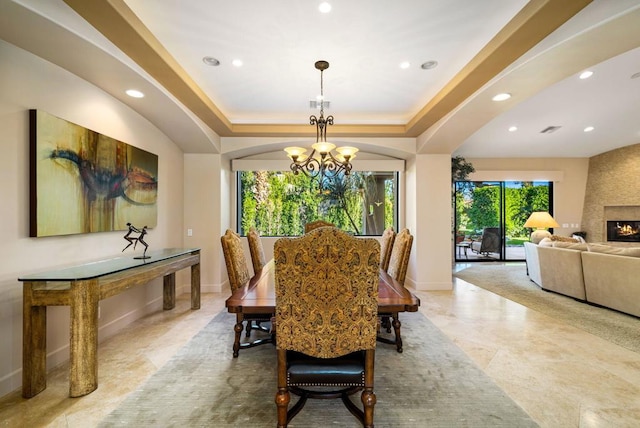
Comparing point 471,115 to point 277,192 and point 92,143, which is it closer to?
point 277,192

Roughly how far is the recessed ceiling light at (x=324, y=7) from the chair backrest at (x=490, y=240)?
23.9ft

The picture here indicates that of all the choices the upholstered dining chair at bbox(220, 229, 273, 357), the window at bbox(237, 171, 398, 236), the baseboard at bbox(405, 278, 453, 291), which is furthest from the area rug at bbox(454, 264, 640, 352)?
the upholstered dining chair at bbox(220, 229, 273, 357)

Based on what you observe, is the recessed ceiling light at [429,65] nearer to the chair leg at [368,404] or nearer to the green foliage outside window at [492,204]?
the chair leg at [368,404]

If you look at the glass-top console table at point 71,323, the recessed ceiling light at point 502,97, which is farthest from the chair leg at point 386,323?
Result: the recessed ceiling light at point 502,97

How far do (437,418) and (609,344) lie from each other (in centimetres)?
236

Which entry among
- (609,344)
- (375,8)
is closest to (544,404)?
(609,344)

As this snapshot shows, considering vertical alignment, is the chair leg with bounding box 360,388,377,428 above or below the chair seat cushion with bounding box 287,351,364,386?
below

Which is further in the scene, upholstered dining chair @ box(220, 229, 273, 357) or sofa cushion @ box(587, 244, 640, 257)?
sofa cushion @ box(587, 244, 640, 257)

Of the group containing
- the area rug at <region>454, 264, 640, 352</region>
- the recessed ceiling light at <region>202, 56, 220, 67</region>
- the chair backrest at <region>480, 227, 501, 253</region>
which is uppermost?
the recessed ceiling light at <region>202, 56, 220, 67</region>

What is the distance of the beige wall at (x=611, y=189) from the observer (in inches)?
251

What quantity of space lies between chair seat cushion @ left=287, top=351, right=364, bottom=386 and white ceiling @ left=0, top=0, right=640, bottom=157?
2.42 metres

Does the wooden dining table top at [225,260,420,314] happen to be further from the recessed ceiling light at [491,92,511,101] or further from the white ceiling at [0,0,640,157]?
the recessed ceiling light at [491,92,511,101]

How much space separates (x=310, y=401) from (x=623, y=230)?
8485 mm

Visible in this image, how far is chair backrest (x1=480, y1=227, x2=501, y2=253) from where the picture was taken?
7.61m
